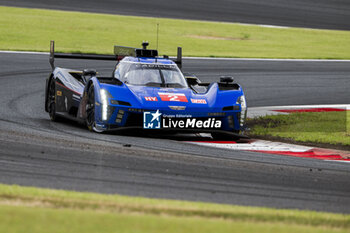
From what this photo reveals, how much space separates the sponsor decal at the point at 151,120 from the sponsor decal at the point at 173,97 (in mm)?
430

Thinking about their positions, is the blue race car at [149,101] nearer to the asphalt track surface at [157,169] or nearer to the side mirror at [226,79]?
the side mirror at [226,79]

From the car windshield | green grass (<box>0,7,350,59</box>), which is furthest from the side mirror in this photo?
Answer: green grass (<box>0,7,350,59</box>)

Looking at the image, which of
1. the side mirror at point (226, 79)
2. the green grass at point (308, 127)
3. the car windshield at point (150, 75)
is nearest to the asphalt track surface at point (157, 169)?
the car windshield at point (150, 75)

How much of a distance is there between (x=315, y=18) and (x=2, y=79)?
2544 centimetres

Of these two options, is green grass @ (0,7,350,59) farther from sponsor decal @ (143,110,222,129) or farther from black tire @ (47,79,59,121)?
sponsor decal @ (143,110,222,129)

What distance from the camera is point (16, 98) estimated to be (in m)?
14.6

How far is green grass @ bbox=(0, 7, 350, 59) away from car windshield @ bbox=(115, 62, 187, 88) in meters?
11.7

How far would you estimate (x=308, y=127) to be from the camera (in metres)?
12.3

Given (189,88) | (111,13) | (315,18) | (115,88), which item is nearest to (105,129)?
(115,88)

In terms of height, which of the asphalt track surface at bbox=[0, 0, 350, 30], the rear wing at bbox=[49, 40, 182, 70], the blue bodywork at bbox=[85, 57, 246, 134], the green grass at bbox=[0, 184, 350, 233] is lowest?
the green grass at bbox=[0, 184, 350, 233]

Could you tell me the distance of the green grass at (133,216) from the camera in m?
4.21

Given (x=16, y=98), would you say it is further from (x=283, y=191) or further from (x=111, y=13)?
(x=111, y=13)

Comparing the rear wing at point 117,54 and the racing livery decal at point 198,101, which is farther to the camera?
the rear wing at point 117,54

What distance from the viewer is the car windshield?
37.0 ft
